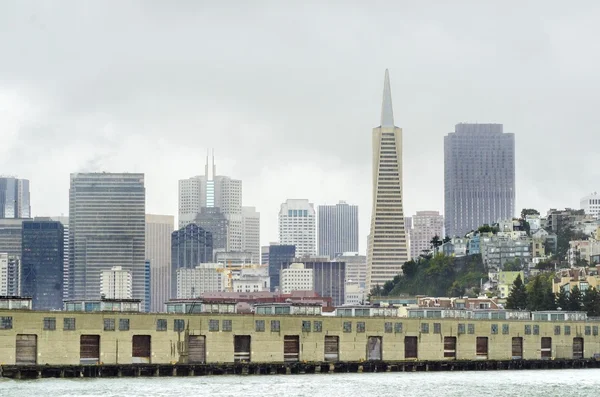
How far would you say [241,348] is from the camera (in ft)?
497

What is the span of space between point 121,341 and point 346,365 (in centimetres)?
2241

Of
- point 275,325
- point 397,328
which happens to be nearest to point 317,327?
point 275,325

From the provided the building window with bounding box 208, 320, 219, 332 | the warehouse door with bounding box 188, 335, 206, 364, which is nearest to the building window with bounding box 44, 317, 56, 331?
the warehouse door with bounding box 188, 335, 206, 364

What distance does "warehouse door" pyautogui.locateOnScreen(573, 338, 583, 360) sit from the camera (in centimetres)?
17262

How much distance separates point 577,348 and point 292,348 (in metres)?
35.0

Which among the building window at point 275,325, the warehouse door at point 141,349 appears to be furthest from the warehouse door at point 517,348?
the warehouse door at point 141,349

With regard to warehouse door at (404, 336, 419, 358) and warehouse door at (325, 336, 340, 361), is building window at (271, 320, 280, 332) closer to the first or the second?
warehouse door at (325, 336, 340, 361)

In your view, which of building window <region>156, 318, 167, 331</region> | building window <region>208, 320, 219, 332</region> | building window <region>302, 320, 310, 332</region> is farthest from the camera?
building window <region>302, 320, 310, 332</region>

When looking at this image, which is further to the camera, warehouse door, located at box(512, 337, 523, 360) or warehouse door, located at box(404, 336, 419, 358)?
warehouse door, located at box(512, 337, 523, 360)

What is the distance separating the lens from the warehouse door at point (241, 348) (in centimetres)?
15100

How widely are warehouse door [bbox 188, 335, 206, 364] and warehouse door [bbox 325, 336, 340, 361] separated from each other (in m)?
13.2

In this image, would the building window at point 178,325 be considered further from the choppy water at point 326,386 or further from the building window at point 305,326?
the building window at point 305,326

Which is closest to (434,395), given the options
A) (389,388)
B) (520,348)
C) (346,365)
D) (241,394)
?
(389,388)

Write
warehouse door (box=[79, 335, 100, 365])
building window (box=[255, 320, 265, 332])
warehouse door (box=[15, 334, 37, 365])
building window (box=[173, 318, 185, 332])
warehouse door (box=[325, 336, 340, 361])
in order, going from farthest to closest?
warehouse door (box=[325, 336, 340, 361]), building window (box=[255, 320, 265, 332]), building window (box=[173, 318, 185, 332]), warehouse door (box=[79, 335, 100, 365]), warehouse door (box=[15, 334, 37, 365])
